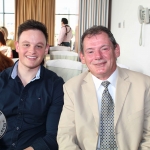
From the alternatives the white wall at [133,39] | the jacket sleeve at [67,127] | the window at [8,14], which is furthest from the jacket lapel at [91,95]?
the window at [8,14]

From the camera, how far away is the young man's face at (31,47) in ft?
5.55

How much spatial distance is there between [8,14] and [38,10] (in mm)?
1475

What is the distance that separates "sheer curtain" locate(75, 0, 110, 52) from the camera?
5.44 meters

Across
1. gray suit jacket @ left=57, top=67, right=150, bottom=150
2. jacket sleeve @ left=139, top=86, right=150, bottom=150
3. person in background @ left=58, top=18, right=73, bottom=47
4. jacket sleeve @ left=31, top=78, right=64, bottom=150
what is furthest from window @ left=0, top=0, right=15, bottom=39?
jacket sleeve @ left=139, top=86, right=150, bottom=150

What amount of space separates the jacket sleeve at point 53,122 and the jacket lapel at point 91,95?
26 cm

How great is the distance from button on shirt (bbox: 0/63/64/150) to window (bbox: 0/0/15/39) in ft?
31.5

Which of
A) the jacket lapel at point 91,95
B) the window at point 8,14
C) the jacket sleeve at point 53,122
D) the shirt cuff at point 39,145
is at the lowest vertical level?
the shirt cuff at point 39,145

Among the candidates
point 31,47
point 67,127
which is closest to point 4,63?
point 31,47

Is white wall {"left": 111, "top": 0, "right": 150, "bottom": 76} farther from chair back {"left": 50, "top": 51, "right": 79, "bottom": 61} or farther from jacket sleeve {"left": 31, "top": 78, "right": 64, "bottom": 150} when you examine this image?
jacket sleeve {"left": 31, "top": 78, "right": 64, "bottom": 150}

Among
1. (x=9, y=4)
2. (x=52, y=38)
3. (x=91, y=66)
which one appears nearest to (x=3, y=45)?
(x=91, y=66)

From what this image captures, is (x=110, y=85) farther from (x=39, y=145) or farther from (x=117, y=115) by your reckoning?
(x=39, y=145)

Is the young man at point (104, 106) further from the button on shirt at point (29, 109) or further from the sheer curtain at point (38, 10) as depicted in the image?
the sheer curtain at point (38, 10)

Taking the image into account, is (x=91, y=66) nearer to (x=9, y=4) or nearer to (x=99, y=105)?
(x=99, y=105)

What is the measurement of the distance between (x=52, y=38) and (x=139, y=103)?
378 inches
